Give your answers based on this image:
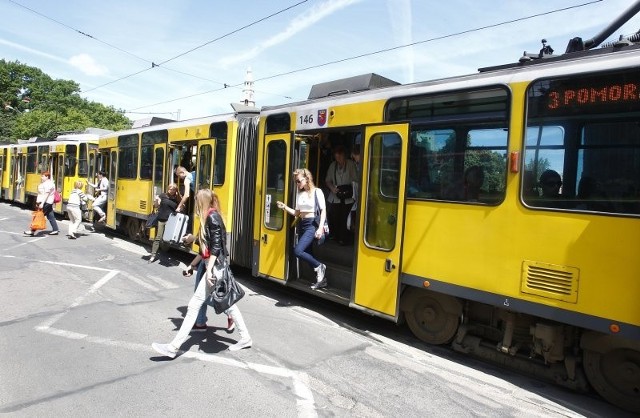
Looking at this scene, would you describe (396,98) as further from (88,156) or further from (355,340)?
(88,156)

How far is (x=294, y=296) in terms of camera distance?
754cm

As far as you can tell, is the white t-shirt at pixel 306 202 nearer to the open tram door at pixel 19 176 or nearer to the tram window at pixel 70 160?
the tram window at pixel 70 160

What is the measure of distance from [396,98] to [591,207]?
97.9 inches

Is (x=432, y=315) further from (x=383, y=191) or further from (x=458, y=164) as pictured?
(x=458, y=164)

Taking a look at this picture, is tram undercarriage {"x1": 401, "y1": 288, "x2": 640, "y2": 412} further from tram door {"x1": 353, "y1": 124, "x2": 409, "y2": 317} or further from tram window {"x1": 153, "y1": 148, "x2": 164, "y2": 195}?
tram window {"x1": 153, "y1": 148, "x2": 164, "y2": 195}

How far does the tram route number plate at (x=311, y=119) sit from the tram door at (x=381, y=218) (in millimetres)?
967

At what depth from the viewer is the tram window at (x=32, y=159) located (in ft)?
65.3

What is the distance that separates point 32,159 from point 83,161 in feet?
20.4

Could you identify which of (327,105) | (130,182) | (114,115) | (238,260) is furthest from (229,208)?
(114,115)

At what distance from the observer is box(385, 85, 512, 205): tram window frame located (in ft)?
14.9

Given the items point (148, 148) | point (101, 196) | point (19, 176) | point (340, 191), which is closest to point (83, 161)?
point (101, 196)

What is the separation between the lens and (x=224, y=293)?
475 cm

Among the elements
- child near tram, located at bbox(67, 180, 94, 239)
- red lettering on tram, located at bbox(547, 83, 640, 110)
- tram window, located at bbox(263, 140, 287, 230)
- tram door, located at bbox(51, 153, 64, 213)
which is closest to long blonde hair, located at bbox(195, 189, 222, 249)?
tram window, located at bbox(263, 140, 287, 230)

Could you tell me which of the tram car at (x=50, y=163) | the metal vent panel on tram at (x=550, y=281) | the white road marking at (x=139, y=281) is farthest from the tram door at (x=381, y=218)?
the tram car at (x=50, y=163)
